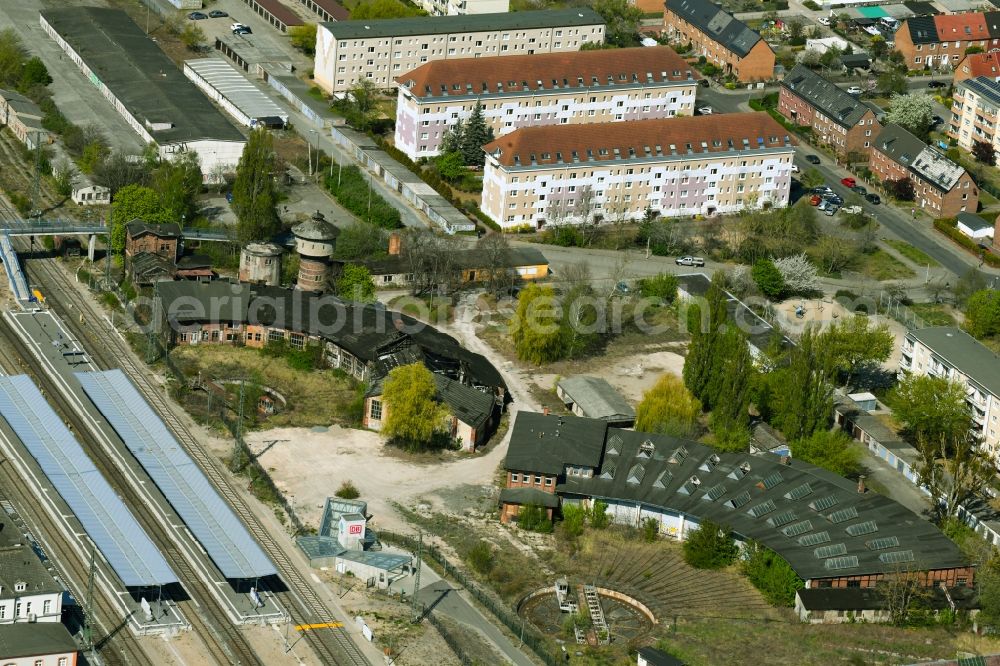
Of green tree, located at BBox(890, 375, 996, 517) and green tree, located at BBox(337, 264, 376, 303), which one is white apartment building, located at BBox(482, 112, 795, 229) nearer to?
green tree, located at BBox(337, 264, 376, 303)

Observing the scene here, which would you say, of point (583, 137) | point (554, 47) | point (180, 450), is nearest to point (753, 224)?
point (583, 137)

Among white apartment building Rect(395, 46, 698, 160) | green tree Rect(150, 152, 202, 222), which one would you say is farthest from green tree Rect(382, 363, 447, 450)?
white apartment building Rect(395, 46, 698, 160)

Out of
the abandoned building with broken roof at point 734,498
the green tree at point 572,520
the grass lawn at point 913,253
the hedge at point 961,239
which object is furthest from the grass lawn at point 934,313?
the green tree at point 572,520

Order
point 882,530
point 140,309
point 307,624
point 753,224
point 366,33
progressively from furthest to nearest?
point 366,33 < point 753,224 < point 140,309 < point 882,530 < point 307,624

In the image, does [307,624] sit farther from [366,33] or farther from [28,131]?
[366,33]

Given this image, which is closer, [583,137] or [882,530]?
[882,530]

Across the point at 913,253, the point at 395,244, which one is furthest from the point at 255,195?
the point at 913,253
